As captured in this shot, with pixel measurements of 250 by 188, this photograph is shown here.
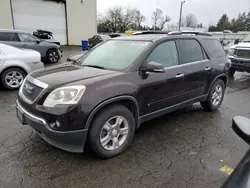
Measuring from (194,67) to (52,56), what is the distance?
9.07m

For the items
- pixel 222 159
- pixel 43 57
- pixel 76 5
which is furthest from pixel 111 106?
pixel 76 5

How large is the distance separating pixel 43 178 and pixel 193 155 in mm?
2098

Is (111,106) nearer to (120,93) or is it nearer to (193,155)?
(120,93)

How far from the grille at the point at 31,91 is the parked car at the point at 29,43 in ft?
25.1

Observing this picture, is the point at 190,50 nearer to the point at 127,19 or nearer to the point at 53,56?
the point at 53,56

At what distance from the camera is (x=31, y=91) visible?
305 centimetres

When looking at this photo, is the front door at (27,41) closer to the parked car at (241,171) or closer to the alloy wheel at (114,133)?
the alloy wheel at (114,133)

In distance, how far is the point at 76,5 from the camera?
73.0 feet

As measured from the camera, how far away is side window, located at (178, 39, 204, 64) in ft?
13.5

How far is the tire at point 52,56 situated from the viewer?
37.3 feet

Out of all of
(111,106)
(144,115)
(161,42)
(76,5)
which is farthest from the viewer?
(76,5)

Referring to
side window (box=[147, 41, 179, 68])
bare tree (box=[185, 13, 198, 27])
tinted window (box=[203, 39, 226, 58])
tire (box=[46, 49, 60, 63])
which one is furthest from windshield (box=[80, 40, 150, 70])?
bare tree (box=[185, 13, 198, 27])

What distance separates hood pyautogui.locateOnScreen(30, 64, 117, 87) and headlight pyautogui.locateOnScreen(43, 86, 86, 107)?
5.7 inches

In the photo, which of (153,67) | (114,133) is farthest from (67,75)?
(153,67)
